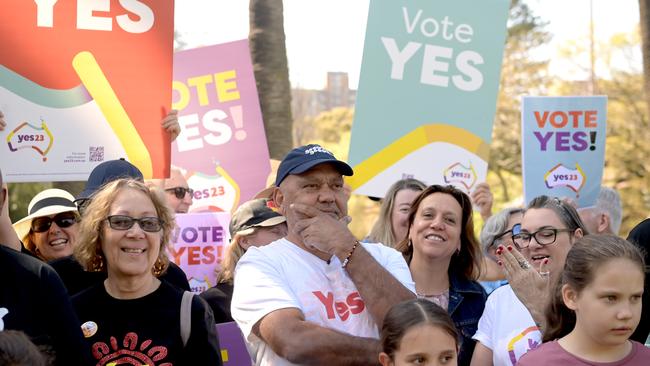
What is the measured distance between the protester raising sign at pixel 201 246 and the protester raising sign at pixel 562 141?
2460 mm

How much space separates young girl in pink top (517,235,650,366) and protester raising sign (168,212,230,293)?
3285 mm

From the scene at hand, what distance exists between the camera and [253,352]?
428 cm

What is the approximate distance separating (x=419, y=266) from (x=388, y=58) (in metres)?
2.67

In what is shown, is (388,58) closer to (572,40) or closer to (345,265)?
(345,265)

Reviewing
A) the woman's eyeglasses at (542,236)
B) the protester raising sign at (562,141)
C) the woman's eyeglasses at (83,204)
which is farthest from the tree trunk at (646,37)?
the woman's eyeglasses at (83,204)

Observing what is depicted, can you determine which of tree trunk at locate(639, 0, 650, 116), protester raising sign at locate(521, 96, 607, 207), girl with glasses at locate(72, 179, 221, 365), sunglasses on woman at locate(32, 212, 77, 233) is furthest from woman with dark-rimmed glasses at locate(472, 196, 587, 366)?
tree trunk at locate(639, 0, 650, 116)

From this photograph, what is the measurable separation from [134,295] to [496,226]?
3.04 meters

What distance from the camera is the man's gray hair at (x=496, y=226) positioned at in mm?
6578

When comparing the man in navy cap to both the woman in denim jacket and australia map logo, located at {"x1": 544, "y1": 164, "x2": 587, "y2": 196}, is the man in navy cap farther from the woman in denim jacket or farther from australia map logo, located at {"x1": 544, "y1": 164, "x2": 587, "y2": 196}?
australia map logo, located at {"x1": 544, "y1": 164, "x2": 587, "y2": 196}

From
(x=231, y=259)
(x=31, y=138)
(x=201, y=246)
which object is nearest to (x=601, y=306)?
(x=231, y=259)

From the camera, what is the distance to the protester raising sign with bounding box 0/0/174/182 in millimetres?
5773

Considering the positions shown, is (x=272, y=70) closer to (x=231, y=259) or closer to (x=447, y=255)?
(x=231, y=259)

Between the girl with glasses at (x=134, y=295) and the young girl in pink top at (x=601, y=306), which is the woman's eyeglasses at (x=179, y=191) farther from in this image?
the young girl in pink top at (x=601, y=306)

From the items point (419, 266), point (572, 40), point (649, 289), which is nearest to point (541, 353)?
point (649, 289)
